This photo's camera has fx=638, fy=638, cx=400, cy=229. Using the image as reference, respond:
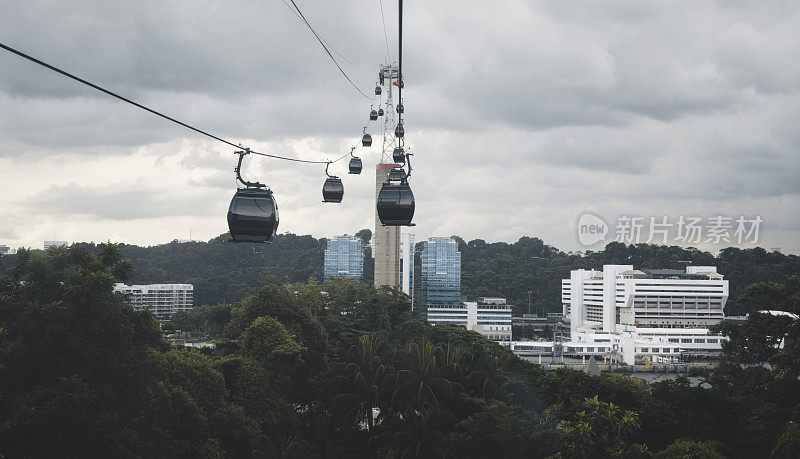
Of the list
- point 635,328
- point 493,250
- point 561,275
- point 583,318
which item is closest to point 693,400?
point 635,328

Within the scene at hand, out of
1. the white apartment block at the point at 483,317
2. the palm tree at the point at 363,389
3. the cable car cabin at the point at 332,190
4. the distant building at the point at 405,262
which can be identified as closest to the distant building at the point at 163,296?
the distant building at the point at 405,262

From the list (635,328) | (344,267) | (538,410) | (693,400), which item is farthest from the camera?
(344,267)

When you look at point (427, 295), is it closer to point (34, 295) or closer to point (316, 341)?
point (316, 341)

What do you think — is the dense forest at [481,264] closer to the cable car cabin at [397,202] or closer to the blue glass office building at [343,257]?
the blue glass office building at [343,257]

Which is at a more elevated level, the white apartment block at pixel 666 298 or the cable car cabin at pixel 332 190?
the cable car cabin at pixel 332 190

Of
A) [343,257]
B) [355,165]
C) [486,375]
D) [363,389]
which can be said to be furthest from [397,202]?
[343,257]

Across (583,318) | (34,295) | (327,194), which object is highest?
(327,194)
